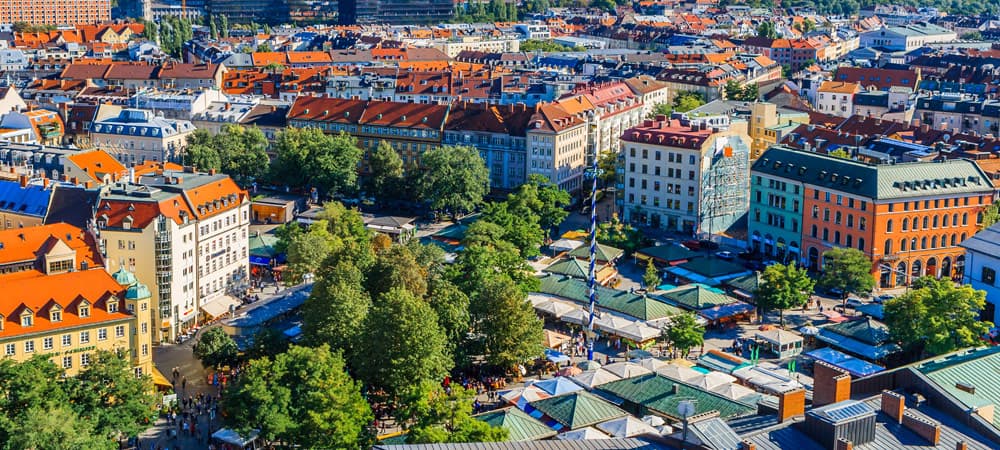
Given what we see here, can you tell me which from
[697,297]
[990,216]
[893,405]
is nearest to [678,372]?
[697,297]


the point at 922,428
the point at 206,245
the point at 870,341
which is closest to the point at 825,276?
the point at 870,341

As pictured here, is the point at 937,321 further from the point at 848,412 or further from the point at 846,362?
the point at 848,412

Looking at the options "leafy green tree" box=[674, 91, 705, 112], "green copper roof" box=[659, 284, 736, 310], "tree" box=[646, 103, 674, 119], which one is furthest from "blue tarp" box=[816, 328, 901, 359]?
"leafy green tree" box=[674, 91, 705, 112]

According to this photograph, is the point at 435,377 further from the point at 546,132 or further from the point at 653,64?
the point at 653,64

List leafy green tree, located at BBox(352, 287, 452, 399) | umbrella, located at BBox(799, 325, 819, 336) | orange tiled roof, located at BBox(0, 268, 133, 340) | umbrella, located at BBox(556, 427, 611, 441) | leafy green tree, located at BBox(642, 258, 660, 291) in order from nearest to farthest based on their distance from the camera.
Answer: umbrella, located at BBox(556, 427, 611, 441)
leafy green tree, located at BBox(352, 287, 452, 399)
orange tiled roof, located at BBox(0, 268, 133, 340)
umbrella, located at BBox(799, 325, 819, 336)
leafy green tree, located at BBox(642, 258, 660, 291)

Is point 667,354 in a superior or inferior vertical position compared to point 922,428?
inferior

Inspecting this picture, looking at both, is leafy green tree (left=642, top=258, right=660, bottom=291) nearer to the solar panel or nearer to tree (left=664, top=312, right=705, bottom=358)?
tree (left=664, top=312, right=705, bottom=358)
